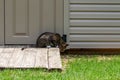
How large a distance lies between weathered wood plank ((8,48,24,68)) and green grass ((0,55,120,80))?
0.24 metres

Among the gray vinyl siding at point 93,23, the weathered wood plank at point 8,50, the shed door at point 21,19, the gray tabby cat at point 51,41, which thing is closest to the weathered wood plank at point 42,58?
the gray tabby cat at point 51,41

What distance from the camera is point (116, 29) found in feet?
28.7

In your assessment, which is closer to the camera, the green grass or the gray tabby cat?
the green grass

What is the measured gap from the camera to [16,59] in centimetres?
726

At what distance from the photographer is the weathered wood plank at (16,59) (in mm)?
6785

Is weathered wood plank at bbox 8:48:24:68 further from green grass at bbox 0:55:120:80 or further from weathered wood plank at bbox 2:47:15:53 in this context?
green grass at bbox 0:55:120:80

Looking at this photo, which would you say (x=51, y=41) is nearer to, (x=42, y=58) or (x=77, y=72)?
(x=42, y=58)

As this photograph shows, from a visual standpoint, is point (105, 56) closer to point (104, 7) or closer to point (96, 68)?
point (104, 7)

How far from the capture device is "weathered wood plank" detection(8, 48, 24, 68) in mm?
6785

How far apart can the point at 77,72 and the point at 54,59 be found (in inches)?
30.0

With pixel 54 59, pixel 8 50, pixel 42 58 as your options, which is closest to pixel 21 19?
pixel 8 50

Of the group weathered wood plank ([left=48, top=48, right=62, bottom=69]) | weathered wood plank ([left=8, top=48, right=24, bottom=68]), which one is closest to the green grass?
weathered wood plank ([left=48, top=48, right=62, bottom=69])

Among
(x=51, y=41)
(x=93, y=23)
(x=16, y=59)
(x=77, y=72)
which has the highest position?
(x=93, y=23)

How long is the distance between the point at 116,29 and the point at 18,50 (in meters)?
2.07
